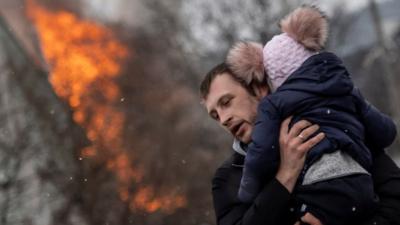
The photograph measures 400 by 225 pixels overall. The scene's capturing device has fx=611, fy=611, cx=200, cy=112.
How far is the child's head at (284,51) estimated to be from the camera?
2461 mm

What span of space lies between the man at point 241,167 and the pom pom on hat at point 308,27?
257 mm

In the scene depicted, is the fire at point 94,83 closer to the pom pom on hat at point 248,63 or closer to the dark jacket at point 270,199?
the dark jacket at point 270,199

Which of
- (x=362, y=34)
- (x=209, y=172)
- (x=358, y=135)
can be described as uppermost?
(x=358, y=135)

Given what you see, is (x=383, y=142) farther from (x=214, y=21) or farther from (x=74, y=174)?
(x=214, y=21)

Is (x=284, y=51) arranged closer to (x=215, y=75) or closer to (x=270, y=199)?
(x=215, y=75)

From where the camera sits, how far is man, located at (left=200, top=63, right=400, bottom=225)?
2.29 m

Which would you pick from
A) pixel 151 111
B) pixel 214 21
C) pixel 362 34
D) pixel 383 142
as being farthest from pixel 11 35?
pixel 362 34

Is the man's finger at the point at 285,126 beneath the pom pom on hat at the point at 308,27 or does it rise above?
beneath

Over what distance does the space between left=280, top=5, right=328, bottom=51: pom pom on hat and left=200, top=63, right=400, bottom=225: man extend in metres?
0.26

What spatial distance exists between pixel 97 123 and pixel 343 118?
1426 cm

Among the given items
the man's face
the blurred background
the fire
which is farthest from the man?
the fire

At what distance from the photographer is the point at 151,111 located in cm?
2158

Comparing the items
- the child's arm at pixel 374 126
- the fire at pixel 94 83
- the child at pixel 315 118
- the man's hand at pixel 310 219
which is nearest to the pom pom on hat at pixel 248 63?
the child at pixel 315 118

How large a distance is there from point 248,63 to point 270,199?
57cm
